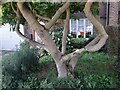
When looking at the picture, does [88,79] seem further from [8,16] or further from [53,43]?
[8,16]

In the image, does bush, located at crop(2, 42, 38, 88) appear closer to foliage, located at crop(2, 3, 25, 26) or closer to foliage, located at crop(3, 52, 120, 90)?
foliage, located at crop(3, 52, 120, 90)

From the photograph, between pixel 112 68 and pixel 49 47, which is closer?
pixel 49 47

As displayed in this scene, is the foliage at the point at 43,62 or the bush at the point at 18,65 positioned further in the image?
the foliage at the point at 43,62

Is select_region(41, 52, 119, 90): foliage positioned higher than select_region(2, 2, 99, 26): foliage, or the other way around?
select_region(2, 2, 99, 26): foliage

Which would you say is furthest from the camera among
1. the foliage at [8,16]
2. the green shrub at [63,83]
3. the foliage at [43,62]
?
the foliage at [43,62]

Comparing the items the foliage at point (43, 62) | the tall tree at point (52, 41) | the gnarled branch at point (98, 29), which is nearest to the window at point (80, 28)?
the foliage at point (43, 62)

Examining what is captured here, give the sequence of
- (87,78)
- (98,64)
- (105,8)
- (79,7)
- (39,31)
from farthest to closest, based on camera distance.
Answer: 1. (105,8)
2. (98,64)
3. (79,7)
4. (87,78)
5. (39,31)

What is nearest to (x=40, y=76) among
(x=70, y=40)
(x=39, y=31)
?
(x=39, y=31)

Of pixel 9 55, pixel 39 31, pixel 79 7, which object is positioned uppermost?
pixel 79 7

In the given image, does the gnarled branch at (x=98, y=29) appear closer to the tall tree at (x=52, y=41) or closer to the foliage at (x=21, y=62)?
the tall tree at (x=52, y=41)

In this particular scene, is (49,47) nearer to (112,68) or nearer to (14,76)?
(14,76)

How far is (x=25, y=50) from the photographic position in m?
4.78

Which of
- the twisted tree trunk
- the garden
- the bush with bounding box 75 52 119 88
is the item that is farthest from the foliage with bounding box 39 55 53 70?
the twisted tree trunk

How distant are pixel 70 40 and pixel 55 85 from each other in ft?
11.0
